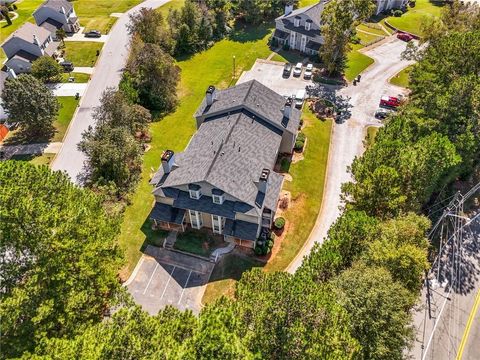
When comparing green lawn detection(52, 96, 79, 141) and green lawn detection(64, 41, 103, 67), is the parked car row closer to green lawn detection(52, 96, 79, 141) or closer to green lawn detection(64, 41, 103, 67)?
green lawn detection(64, 41, 103, 67)

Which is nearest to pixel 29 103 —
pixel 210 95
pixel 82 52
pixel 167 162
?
pixel 167 162

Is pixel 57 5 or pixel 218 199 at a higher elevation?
pixel 57 5

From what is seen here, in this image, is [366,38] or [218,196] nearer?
[218,196]

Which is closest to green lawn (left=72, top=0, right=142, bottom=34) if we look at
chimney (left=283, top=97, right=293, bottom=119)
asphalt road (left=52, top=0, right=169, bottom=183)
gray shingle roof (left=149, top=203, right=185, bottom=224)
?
asphalt road (left=52, top=0, right=169, bottom=183)

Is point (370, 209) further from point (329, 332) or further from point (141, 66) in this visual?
point (141, 66)

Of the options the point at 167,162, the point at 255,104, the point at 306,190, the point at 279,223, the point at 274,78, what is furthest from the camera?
the point at 274,78

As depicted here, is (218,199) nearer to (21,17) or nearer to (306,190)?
(306,190)
